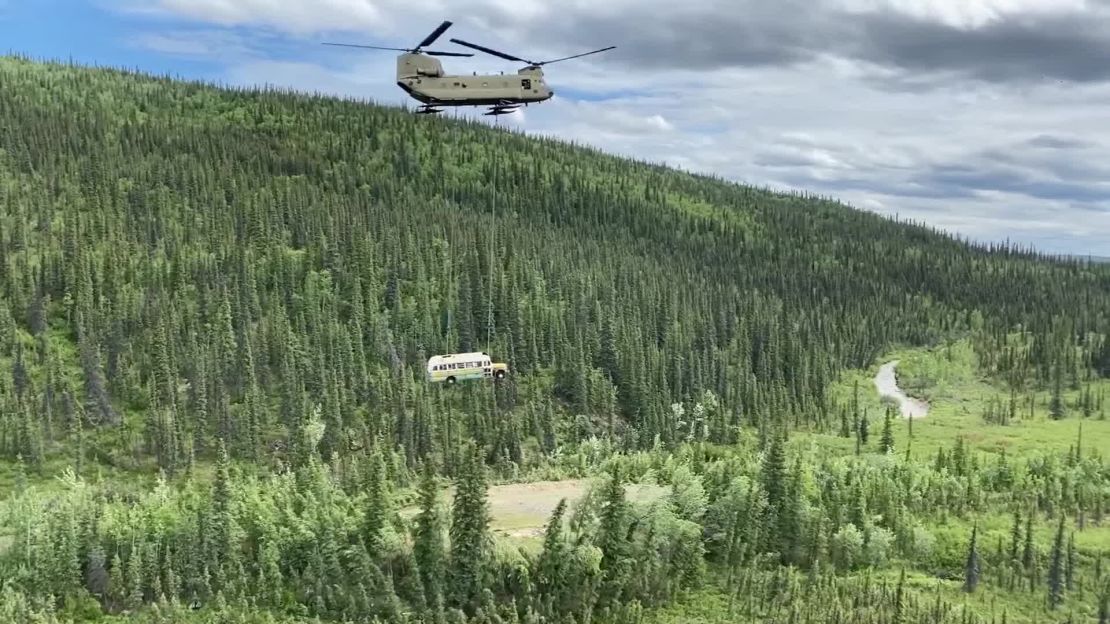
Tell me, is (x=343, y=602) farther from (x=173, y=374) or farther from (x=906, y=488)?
(x=173, y=374)

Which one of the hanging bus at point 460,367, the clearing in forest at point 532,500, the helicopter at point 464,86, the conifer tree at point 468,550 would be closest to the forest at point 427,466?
the conifer tree at point 468,550

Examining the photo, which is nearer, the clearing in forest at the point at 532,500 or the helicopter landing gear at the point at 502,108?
the helicopter landing gear at the point at 502,108

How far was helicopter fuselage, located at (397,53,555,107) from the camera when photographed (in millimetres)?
59281

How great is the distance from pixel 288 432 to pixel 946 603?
101m

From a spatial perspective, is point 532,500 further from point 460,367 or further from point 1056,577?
point 1056,577

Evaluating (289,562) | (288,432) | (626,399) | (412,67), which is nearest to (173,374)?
(288,432)

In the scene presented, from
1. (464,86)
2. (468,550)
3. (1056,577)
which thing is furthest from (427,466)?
(1056,577)

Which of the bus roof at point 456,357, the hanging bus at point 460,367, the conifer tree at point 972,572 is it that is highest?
the bus roof at point 456,357

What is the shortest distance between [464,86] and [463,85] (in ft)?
0.32

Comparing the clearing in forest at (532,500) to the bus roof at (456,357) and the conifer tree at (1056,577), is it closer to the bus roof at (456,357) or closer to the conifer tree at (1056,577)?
the bus roof at (456,357)

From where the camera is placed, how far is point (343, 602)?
250 feet

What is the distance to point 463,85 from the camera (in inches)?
2375

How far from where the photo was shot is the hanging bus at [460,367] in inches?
6107

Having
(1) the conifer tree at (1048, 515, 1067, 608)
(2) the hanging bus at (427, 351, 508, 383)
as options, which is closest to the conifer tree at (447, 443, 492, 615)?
(1) the conifer tree at (1048, 515, 1067, 608)
